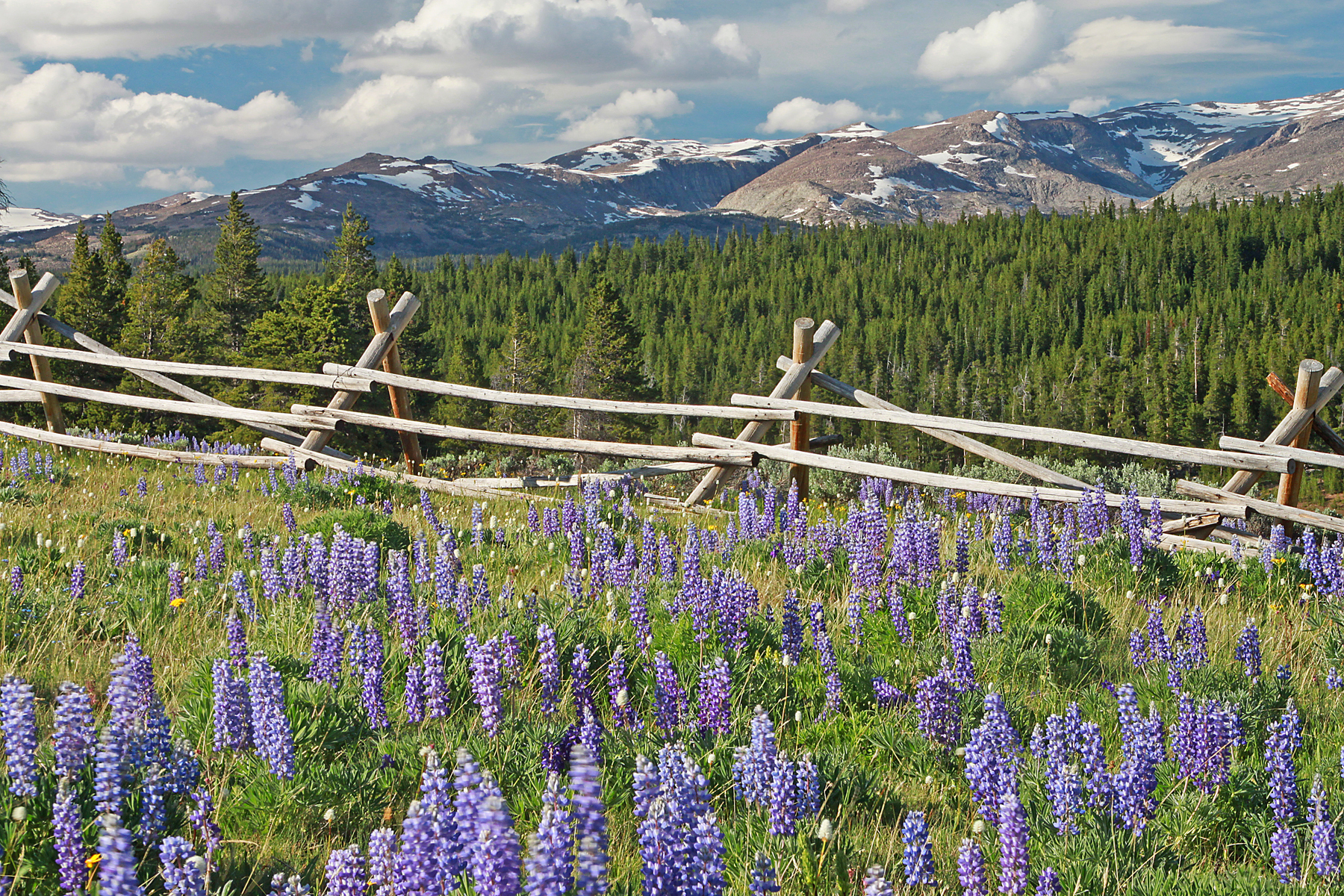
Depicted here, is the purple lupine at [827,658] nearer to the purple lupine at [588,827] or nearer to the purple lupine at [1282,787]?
the purple lupine at [1282,787]

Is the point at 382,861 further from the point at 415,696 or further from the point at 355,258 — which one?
the point at 355,258

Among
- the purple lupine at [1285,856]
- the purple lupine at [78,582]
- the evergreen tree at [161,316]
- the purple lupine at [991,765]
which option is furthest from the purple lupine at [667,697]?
the evergreen tree at [161,316]

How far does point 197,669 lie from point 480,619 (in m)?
1.13

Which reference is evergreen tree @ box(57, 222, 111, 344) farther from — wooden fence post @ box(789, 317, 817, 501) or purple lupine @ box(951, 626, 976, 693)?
purple lupine @ box(951, 626, 976, 693)

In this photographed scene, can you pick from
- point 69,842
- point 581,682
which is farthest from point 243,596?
point 69,842

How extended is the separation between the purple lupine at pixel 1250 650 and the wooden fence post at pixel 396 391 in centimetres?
767

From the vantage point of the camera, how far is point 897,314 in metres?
158

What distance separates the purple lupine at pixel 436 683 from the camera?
9.90 feet

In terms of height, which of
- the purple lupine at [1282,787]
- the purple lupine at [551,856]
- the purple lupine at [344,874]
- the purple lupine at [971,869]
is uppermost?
the purple lupine at [551,856]

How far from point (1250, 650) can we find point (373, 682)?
3.56 m

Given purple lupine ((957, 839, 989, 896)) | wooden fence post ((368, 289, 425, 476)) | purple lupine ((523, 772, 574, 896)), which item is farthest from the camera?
wooden fence post ((368, 289, 425, 476))

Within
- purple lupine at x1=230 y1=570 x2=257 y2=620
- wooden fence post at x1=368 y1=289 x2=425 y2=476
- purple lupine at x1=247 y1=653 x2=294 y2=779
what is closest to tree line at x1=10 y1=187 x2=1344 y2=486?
wooden fence post at x1=368 y1=289 x2=425 y2=476

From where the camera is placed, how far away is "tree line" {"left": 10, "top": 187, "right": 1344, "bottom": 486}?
156 ft

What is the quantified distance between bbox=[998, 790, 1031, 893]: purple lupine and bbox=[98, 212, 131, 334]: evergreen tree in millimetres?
44352
